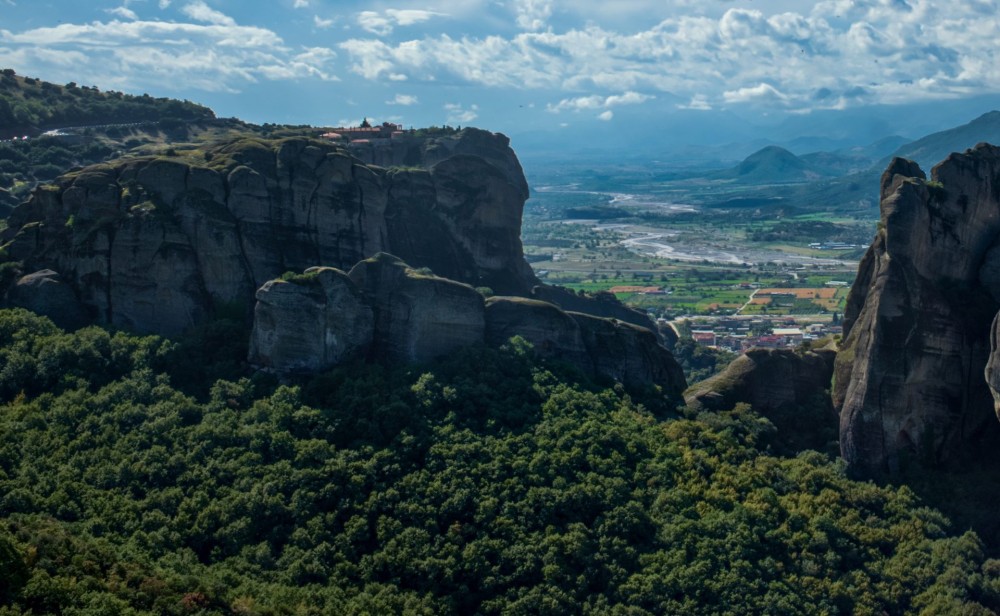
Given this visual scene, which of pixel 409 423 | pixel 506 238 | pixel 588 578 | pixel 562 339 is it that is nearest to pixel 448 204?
pixel 506 238

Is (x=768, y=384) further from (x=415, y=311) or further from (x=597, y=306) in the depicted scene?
(x=597, y=306)

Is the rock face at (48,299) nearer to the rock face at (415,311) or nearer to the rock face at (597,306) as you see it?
the rock face at (415,311)

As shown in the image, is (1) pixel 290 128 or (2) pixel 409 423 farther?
(1) pixel 290 128

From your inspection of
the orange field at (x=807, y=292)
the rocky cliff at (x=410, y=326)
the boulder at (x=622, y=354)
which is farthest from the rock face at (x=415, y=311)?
the orange field at (x=807, y=292)

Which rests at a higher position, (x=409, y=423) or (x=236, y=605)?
(x=409, y=423)

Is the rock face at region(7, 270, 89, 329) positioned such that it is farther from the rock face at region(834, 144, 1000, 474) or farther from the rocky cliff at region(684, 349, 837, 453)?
the rock face at region(834, 144, 1000, 474)

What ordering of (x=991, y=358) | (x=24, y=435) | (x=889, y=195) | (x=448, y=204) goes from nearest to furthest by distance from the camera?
(x=24, y=435), (x=991, y=358), (x=889, y=195), (x=448, y=204)

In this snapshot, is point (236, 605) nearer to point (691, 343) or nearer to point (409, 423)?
point (409, 423)

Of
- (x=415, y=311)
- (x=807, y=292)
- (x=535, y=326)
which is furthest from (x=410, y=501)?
(x=807, y=292)
